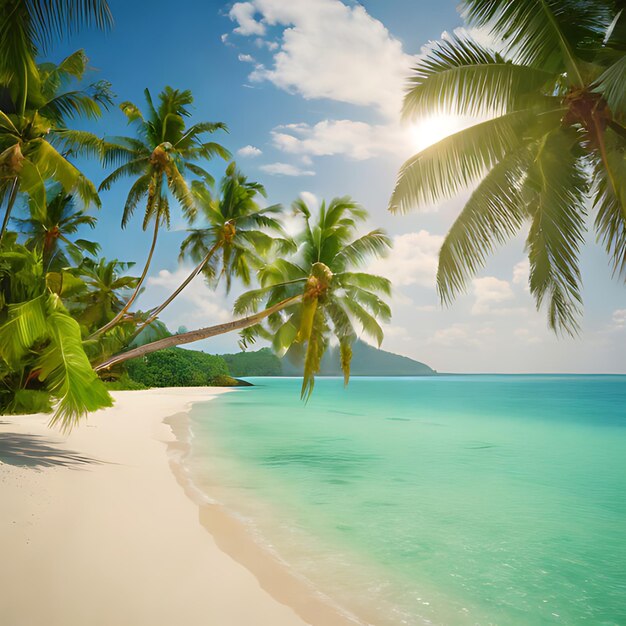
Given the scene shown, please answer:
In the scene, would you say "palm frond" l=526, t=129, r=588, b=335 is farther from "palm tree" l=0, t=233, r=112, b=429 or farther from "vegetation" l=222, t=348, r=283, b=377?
"vegetation" l=222, t=348, r=283, b=377

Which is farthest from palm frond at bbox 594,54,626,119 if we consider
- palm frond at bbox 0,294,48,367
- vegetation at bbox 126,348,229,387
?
vegetation at bbox 126,348,229,387

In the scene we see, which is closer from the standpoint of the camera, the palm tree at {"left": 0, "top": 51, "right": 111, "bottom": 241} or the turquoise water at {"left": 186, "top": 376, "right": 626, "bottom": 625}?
the turquoise water at {"left": 186, "top": 376, "right": 626, "bottom": 625}

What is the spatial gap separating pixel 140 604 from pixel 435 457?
9439 millimetres

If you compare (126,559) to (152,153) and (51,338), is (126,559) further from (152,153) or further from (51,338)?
(152,153)

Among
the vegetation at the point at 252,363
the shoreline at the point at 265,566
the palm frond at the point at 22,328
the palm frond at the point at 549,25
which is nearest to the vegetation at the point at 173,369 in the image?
the palm frond at the point at 22,328

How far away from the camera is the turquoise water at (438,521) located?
3.85 meters

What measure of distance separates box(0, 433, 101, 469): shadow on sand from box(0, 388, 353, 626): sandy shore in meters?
0.07

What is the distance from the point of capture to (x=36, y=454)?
721 cm

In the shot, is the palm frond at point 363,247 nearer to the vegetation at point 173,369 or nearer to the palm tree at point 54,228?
the palm tree at point 54,228

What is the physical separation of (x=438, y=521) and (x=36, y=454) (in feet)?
18.6

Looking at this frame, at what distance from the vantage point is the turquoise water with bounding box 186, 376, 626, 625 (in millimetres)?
3854

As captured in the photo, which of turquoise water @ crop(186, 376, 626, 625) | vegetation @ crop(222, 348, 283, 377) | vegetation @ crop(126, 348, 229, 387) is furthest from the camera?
vegetation @ crop(222, 348, 283, 377)

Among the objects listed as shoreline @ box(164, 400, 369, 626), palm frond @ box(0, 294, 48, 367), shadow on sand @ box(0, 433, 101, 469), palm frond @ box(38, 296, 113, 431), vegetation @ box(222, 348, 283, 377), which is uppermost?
palm frond @ box(0, 294, 48, 367)

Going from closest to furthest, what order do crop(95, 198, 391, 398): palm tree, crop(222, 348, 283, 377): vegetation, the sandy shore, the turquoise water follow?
the sandy shore → the turquoise water → crop(95, 198, 391, 398): palm tree → crop(222, 348, 283, 377): vegetation
